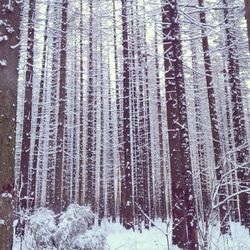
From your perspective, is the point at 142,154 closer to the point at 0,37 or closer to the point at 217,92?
the point at 217,92

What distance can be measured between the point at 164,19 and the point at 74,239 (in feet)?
19.2

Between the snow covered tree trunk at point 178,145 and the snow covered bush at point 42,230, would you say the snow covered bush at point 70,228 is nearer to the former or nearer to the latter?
the snow covered bush at point 42,230

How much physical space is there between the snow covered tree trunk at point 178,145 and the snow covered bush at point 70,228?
6.67 feet

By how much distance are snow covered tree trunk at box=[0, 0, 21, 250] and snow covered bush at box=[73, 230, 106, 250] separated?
3.95 m

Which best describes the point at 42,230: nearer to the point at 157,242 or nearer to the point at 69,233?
the point at 69,233

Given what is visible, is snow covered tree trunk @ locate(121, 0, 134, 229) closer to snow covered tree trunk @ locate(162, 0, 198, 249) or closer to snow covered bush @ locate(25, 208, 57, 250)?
snow covered tree trunk @ locate(162, 0, 198, 249)

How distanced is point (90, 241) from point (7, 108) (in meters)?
4.49

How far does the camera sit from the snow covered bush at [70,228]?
781 centimetres

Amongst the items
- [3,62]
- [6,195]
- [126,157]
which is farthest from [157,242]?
[3,62]

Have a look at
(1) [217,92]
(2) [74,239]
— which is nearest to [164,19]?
(2) [74,239]

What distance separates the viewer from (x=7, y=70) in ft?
13.3

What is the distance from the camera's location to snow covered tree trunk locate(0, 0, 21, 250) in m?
3.77

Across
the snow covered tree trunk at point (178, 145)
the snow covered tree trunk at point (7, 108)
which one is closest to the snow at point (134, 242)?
the snow covered tree trunk at point (178, 145)

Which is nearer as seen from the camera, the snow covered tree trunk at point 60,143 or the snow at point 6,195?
the snow at point 6,195
